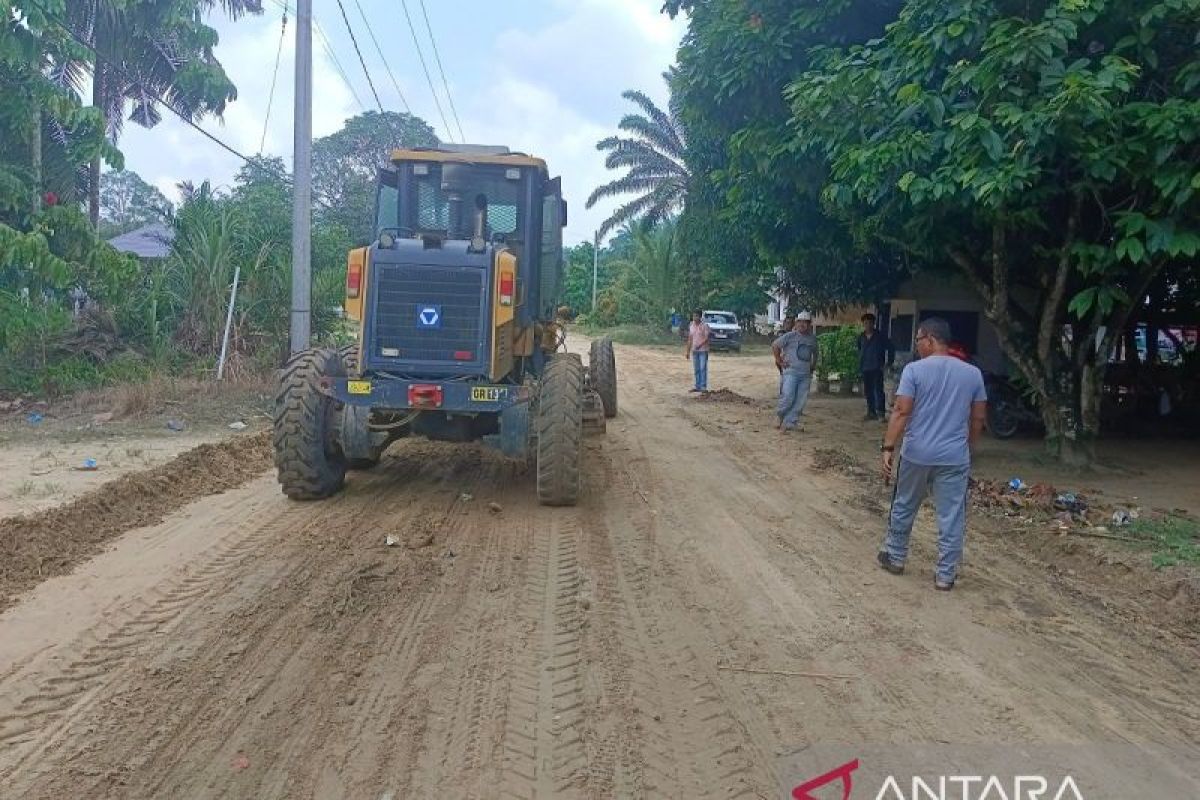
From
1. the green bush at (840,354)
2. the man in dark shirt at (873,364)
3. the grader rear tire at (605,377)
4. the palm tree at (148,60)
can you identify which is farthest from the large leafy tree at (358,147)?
the man in dark shirt at (873,364)

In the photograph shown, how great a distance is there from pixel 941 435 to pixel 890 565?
101 centimetres

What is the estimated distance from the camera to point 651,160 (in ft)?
126

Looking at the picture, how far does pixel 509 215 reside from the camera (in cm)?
931

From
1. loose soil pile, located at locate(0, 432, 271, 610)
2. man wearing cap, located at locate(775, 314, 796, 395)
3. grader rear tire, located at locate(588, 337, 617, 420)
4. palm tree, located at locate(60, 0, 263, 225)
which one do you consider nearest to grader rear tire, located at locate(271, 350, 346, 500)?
loose soil pile, located at locate(0, 432, 271, 610)

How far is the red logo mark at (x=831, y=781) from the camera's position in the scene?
142 inches

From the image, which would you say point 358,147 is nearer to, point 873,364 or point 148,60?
point 148,60

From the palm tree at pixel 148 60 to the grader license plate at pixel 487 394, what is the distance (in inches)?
538

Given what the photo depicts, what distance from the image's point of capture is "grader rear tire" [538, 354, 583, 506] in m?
8.08

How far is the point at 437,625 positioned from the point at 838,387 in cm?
1837

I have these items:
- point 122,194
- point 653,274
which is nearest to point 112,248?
point 653,274

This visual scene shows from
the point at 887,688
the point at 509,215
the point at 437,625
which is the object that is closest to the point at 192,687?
the point at 437,625

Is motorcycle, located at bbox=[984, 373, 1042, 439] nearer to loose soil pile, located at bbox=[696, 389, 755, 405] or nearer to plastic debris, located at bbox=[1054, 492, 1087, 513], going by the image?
plastic debris, located at bbox=[1054, 492, 1087, 513]

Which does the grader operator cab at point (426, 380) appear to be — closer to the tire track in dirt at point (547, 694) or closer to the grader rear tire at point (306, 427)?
the grader rear tire at point (306, 427)

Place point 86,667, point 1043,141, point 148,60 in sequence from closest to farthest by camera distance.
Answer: point 86,667 → point 1043,141 → point 148,60
